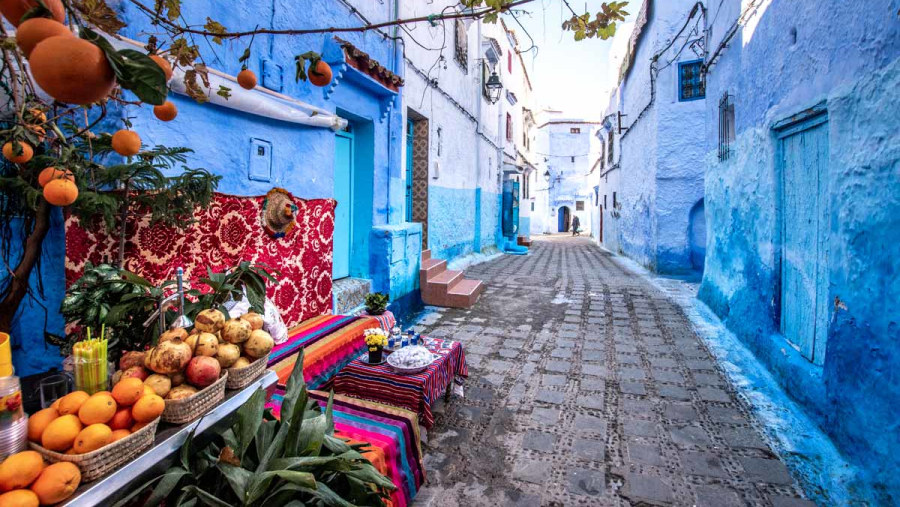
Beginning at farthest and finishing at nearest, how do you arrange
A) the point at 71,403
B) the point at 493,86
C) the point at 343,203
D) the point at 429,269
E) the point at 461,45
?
the point at 493,86 < the point at 461,45 < the point at 429,269 < the point at 343,203 < the point at 71,403

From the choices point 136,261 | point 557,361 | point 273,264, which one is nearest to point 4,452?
point 136,261

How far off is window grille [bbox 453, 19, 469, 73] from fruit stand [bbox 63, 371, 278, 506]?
9.98 metres

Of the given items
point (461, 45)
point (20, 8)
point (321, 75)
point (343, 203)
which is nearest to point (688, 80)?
point (461, 45)

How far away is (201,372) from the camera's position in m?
1.78

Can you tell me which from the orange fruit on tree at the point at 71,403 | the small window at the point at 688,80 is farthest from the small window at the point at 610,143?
the orange fruit on tree at the point at 71,403

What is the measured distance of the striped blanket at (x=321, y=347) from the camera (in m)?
3.61

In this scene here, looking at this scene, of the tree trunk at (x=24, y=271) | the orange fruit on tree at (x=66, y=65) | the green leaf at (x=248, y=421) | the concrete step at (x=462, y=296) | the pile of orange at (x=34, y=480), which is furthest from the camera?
the concrete step at (x=462, y=296)

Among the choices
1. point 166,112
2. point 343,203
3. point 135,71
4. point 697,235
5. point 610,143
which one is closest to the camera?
point 135,71

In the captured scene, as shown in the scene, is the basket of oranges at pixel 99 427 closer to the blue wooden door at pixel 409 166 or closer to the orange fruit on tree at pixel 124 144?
the orange fruit on tree at pixel 124 144

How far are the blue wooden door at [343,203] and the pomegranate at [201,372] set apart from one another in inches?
165

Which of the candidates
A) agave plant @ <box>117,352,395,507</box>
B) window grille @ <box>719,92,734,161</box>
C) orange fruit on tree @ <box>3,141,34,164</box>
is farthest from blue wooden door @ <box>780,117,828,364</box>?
orange fruit on tree @ <box>3,141,34,164</box>

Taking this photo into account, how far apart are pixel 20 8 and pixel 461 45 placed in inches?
425

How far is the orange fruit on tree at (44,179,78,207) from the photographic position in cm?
196

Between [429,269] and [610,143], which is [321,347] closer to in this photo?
[429,269]
